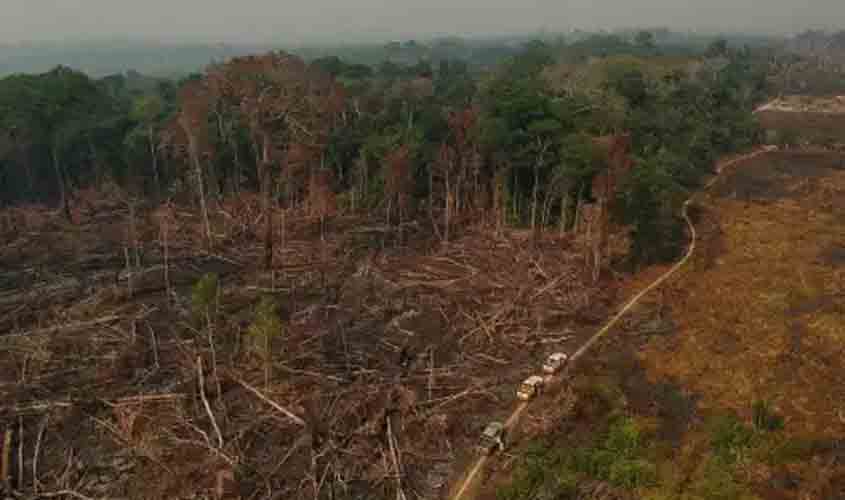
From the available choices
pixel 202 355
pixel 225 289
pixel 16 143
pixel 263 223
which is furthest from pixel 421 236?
pixel 16 143

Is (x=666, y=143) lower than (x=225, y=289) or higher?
higher

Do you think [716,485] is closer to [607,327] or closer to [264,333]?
[607,327]

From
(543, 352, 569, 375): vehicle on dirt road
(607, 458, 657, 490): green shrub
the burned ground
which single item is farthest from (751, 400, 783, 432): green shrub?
(543, 352, 569, 375): vehicle on dirt road

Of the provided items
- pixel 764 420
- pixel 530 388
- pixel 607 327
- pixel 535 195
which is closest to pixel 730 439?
pixel 764 420

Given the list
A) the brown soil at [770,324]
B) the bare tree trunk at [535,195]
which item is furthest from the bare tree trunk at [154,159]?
the brown soil at [770,324]

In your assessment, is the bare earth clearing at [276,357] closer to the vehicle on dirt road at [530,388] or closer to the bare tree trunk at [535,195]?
the vehicle on dirt road at [530,388]

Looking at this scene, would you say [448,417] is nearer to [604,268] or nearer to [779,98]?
[604,268]

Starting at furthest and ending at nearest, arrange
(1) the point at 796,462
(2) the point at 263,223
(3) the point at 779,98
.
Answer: (3) the point at 779,98 < (2) the point at 263,223 < (1) the point at 796,462
